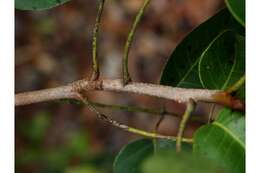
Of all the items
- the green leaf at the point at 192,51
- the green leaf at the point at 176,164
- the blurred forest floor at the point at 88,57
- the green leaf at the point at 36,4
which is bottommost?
the blurred forest floor at the point at 88,57

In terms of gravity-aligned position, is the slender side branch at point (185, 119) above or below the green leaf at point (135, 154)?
above

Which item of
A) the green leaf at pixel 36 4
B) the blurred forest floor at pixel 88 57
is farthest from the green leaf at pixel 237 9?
the blurred forest floor at pixel 88 57

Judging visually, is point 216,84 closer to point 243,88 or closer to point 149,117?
point 243,88

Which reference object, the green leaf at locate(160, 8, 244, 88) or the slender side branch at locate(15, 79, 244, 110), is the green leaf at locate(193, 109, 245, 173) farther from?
the green leaf at locate(160, 8, 244, 88)

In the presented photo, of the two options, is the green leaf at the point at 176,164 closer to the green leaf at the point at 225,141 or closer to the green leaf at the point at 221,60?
the green leaf at the point at 225,141

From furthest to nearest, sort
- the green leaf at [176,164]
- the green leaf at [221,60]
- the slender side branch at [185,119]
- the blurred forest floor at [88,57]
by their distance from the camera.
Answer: the blurred forest floor at [88,57] < the green leaf at [221,60] < the slender side branch at [185,119] < the green leaf at [176,164]
